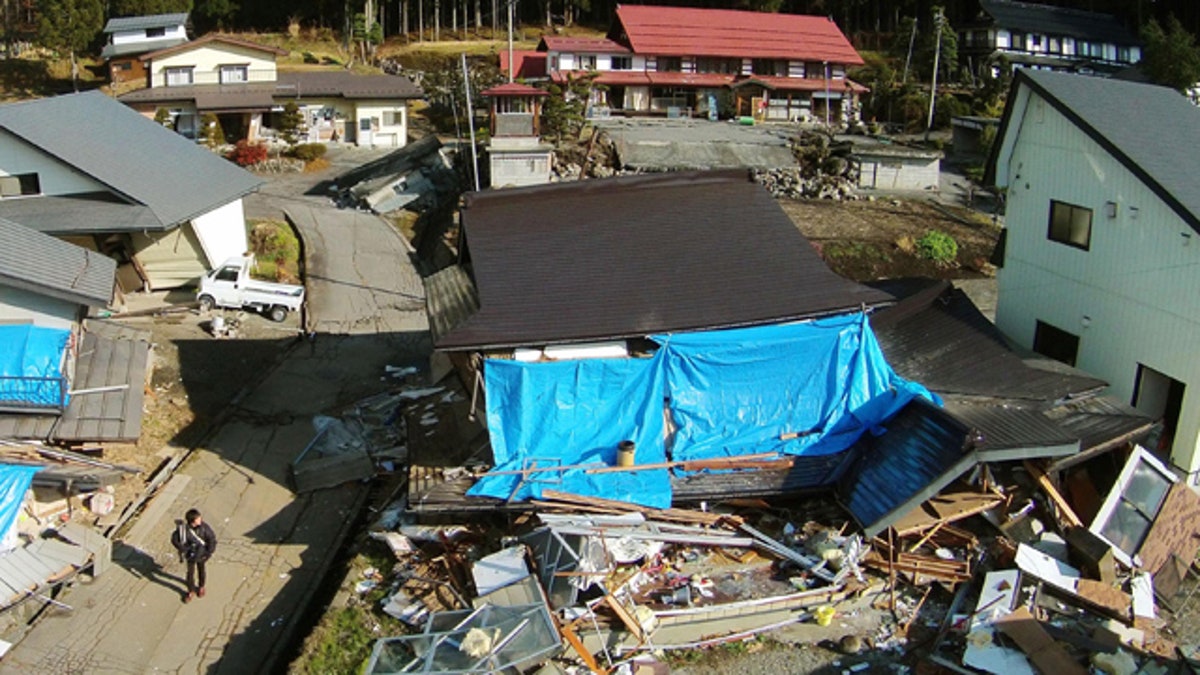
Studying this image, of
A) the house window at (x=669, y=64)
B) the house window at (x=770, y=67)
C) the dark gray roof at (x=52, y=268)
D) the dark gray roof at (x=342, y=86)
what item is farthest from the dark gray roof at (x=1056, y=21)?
the dark gray roof at (x=52, y=268)

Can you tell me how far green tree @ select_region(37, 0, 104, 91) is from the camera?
162 ft

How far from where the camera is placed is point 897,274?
27.7m

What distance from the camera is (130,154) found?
24672 millimetres

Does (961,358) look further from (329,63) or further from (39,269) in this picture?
(329,63)

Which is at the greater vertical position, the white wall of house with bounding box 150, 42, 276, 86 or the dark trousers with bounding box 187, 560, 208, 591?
the white wall of house with bounding box 150, 42, 276, 86

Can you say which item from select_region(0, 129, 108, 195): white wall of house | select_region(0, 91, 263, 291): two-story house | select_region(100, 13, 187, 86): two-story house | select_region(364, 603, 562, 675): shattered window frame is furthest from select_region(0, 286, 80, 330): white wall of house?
select_region(100, 13, 187, 86): two-story house

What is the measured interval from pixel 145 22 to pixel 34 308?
129 feet

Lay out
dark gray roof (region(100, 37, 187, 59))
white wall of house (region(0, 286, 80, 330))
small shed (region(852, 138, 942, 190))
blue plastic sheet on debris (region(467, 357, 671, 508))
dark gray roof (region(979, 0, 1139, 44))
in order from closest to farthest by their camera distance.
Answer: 1. blue plastic sheet on debris (region(467, 357, 671, 508))
2. white wall of house (region(0, 286, 80, 330))
3. small shed (region(852, 138, 942, 190))
4. dark gray roof (region(100, 37, 187, 59))
5. dark gray roof (region(979, 0, 1139, 44))

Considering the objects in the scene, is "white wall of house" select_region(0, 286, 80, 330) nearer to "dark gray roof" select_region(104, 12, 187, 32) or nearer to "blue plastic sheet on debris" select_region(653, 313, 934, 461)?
"blue plastic sheet on debris" select_region(653, 313, 934, 461)

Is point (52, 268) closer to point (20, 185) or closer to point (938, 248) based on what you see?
point (20, 185)

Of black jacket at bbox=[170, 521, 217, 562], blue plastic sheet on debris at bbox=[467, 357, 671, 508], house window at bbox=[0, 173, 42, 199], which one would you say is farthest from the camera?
house window at bbox=[0, 173, 42, 199]

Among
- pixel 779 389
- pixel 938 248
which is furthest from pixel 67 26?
pixel 779 389

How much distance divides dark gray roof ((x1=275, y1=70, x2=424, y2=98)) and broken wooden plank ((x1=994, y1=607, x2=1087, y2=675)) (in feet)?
119

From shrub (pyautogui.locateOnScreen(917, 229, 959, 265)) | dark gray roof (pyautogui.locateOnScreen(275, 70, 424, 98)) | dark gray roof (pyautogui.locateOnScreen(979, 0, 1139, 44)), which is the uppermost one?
dark gray roof (pyautogui.locateOnScreen(979, 0, 1139, 44))
